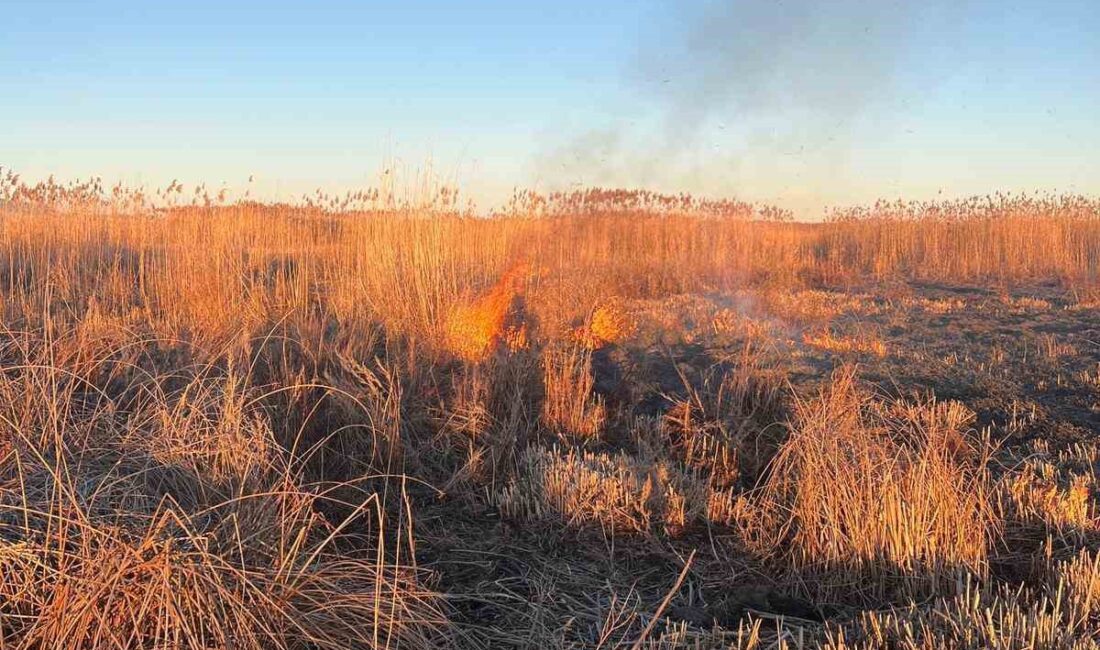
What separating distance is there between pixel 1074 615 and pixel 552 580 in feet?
5.13

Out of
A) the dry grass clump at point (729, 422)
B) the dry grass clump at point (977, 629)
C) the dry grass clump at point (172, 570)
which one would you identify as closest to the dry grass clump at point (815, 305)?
the dry grass clump at point (729, 422)

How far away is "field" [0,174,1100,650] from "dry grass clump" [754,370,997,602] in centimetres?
1

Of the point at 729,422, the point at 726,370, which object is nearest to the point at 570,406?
the point at 729,422

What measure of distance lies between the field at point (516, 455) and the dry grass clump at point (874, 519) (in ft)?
0.05

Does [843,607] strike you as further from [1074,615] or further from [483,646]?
[483,646]

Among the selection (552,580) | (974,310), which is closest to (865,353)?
(974,310)

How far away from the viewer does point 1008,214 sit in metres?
12.6

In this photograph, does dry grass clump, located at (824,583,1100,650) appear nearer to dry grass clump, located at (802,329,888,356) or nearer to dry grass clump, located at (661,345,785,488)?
dry grass clump, located at (661,345,785,488)

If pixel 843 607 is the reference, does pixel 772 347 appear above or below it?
above

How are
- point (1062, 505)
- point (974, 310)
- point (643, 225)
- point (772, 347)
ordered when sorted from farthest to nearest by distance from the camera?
point (643, 225) < point (974, 310) < point (772, 347) < point (1062, 505)

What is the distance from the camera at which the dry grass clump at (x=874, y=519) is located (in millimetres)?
2656

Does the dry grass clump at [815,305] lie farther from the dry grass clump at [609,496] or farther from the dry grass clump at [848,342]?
the dry grass clump at [609,496]

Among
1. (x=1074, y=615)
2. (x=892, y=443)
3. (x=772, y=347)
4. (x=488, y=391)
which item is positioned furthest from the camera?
(x=772, y=347)

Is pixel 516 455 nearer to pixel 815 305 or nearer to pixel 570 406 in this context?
pixel 570 406
